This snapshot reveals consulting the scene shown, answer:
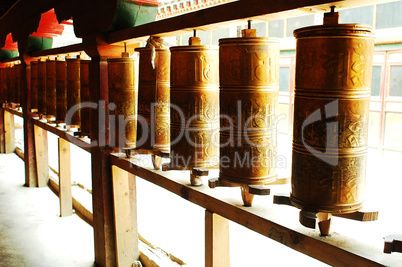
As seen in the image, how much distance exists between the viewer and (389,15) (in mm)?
6914

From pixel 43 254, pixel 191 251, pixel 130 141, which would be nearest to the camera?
pixel 130 141

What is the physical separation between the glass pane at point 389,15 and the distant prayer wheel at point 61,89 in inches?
229

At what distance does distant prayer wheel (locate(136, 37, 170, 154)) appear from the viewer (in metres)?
2.04

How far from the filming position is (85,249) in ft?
12.0

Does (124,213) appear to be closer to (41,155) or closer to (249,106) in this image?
(249,106)

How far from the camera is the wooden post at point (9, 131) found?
768cm

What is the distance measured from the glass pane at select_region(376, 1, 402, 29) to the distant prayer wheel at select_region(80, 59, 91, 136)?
5864 mm

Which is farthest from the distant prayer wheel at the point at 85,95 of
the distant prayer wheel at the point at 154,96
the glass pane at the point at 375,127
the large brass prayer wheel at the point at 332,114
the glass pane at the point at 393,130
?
the glass pane at the point at 375,127

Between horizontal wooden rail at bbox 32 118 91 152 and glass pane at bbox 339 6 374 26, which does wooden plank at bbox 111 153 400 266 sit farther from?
glass pane at bbox 339 6 374 26

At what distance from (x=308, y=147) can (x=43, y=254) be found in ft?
10.3

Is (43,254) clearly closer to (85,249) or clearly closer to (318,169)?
(85,249)

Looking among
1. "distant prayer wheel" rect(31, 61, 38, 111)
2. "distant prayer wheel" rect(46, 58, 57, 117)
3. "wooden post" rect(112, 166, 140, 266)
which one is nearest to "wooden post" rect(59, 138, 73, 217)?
"distant prayer wheel" rect(46, 58, 57, 117)

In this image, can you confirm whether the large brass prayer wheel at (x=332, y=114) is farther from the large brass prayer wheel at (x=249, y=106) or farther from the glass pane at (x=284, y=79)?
the glass pane at (x=284, y=79)

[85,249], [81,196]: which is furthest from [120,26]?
[81,196]
